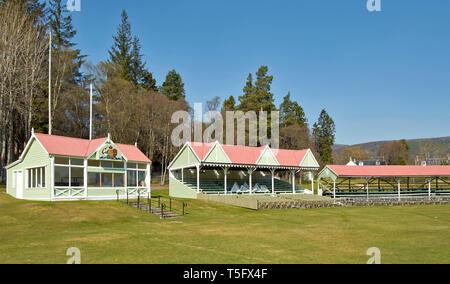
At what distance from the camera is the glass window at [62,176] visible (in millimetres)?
27803

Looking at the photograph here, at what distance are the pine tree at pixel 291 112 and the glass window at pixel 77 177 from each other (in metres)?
63.2

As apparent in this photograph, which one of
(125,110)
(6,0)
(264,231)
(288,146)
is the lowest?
(264,231)

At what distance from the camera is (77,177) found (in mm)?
29016

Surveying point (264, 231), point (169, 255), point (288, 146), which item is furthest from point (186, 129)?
point (169, 255)

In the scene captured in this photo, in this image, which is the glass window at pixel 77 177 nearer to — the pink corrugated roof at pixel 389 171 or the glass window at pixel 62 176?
the glass window at pixel 62 176

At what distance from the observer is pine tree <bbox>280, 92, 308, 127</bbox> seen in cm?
8790

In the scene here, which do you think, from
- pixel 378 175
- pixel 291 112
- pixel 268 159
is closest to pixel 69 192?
Result: pixel 268 159

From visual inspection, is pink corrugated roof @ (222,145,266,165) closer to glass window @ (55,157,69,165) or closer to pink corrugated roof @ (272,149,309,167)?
pink corrugated roof @ (272,149,309,167)

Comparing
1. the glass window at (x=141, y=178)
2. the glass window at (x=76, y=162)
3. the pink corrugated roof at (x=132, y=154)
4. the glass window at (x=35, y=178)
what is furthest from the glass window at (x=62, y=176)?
the glass window at (x=141, y=178)

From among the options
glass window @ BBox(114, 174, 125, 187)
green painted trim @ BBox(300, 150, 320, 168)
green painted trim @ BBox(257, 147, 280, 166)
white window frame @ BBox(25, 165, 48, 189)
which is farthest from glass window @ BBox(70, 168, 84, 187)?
green painted trim @ BBox(300, 150, 320, 168)

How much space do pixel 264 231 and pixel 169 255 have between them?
7.37 metres

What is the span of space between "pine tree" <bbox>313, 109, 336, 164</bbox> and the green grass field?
235 ft
